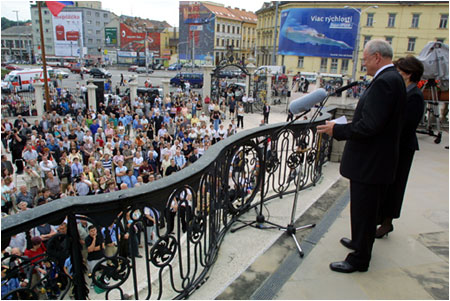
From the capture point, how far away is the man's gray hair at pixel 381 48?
2381 millimetres

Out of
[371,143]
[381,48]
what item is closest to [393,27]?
[381,48]

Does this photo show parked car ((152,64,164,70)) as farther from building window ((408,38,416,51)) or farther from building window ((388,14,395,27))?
building window ((408,38,416,51))

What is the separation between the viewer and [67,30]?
62.6 metres

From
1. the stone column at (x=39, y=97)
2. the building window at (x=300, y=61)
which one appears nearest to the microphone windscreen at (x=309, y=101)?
the stone column at (x=39, y=97)

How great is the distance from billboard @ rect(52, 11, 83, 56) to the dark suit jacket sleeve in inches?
2729

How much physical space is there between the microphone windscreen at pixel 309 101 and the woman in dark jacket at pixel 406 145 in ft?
2.88

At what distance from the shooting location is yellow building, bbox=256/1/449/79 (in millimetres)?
43688

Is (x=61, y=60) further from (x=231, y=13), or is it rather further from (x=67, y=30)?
(x=231, y=13)

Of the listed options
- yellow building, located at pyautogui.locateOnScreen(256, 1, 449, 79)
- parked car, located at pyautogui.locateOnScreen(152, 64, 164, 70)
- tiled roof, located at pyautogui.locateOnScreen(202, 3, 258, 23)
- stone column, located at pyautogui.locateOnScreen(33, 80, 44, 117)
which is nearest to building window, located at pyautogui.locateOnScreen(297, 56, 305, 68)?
yellow building, located at pyautogui.locateOnScreen(256, 1, 449, 79)

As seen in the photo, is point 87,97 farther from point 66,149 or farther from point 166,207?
point 166,207

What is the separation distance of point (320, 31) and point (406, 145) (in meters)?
49.8

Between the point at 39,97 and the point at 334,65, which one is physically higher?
the point at 334,65

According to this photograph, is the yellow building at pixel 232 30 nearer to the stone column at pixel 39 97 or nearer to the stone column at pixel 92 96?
the stone column at pixel 92 96

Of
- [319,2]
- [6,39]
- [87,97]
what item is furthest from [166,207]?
[6,39]
